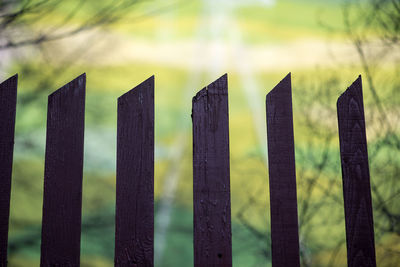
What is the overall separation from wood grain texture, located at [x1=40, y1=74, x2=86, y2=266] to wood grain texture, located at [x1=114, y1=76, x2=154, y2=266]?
0.41 ft

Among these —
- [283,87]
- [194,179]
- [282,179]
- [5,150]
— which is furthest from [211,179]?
[5,150]

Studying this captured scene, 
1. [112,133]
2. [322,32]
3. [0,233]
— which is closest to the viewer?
[0,233]

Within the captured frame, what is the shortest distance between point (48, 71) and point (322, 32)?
5.14ft

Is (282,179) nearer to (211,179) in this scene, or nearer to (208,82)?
(211,179)

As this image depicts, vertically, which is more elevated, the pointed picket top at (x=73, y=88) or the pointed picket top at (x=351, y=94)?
the pointed picket top at (x=73, y=88)

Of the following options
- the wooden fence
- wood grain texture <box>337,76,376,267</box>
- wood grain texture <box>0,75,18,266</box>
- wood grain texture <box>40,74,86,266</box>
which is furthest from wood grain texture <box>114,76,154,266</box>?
wood grain texture <box>337,76,376,267</box>

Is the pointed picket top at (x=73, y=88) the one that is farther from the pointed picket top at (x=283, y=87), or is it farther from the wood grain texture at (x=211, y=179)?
the pointed picket top at (x=283, y=87)

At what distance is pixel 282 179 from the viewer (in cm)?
120

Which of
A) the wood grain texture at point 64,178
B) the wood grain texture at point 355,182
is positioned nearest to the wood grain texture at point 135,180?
the wood grain texture at point 64,178

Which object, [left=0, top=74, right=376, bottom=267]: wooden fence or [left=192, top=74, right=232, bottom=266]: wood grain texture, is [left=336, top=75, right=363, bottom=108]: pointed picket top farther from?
[left=192, top=74, right=232, bottom=266]: wood grain texture

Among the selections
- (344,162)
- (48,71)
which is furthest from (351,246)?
(48,71)

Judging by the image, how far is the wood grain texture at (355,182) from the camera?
3.89ft

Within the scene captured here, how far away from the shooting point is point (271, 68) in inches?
87.3

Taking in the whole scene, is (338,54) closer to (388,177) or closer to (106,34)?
(388,177)
